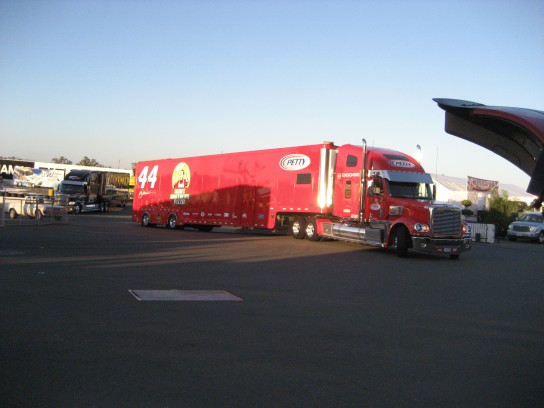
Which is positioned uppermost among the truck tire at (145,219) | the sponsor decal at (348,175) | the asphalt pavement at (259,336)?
the sponsor decal at (348,175)

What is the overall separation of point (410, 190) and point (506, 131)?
17.8 metres

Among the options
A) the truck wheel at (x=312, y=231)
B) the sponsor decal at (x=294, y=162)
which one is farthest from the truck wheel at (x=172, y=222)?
the truck wheel at (x=312, y=231)

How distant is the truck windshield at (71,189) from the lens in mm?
47388

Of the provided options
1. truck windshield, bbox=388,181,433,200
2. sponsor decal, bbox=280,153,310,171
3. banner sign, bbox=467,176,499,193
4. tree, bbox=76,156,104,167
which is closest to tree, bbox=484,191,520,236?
banner sign, bbox=467,176,499,193

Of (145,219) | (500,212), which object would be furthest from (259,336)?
(500,212)

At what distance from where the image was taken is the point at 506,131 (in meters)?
4.12

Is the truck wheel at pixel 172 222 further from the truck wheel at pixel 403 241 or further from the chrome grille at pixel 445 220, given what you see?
the chrome grille at pixel 445 220

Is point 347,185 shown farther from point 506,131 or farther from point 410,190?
point 506,131

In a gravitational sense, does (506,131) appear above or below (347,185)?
below

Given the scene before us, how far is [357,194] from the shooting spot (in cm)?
2252

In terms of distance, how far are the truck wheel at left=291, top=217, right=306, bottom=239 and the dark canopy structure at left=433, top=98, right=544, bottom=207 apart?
2156cm

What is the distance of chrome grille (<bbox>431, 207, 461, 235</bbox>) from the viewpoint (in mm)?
19656

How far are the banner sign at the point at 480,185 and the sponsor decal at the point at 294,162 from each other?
27513mm

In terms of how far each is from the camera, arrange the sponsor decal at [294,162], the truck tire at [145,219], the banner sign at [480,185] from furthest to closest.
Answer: the banner sign at [480,185]
the truck tire at [145,219]
the sponsor decal at [294,162]
